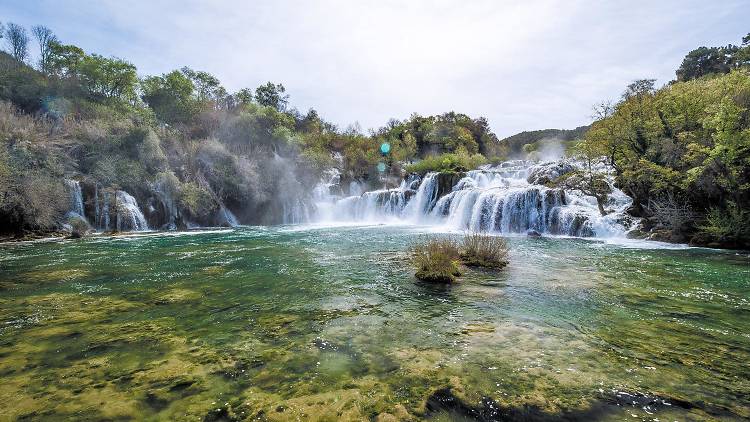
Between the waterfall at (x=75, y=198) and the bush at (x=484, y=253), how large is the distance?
2584 centimetres

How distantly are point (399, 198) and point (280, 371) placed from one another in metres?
30.8

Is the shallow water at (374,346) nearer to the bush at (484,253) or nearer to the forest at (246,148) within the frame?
the bush at (484,253)

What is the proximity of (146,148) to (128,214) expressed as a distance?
755cm

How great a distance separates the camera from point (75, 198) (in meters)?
22.8

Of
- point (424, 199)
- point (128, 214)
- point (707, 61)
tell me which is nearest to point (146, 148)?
point (128, 214)

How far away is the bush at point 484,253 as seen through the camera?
10.1 metres

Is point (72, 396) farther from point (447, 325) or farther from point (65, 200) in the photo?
point (65, 200)

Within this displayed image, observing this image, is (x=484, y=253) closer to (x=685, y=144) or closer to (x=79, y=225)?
(x=685, y=144)

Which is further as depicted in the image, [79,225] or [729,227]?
[79,225]

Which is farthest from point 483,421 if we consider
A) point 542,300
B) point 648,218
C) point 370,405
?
point 648,218

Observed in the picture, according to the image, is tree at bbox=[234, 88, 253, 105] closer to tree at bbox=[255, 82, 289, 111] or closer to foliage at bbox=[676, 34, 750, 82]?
tree at bbox=[255, 82, 289, 111]

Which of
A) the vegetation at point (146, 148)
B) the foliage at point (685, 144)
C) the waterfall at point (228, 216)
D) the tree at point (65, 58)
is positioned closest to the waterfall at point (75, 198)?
the vegetation at point (146, 148)

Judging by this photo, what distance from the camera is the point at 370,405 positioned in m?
3.15

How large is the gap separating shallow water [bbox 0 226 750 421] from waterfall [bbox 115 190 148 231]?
1670 centimetres
